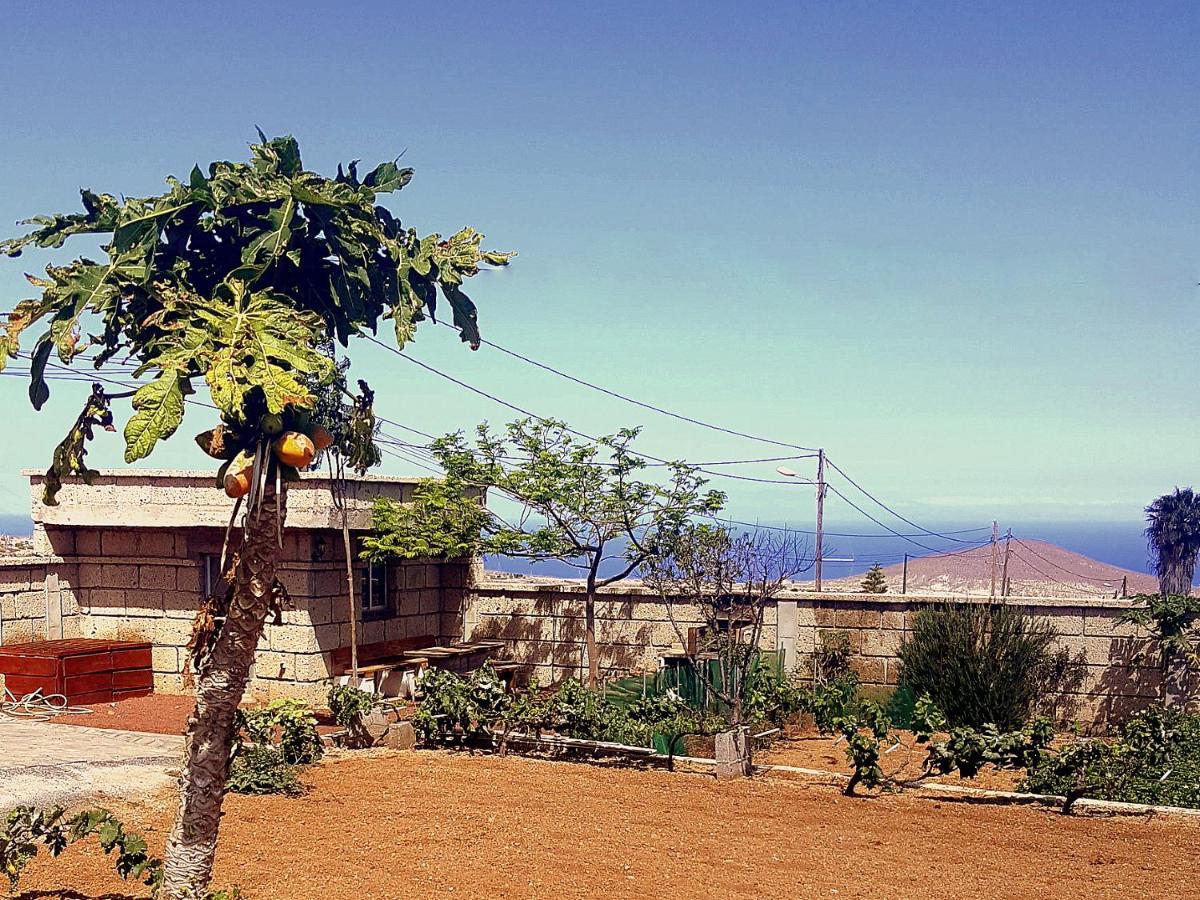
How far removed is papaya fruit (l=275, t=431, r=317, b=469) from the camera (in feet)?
13.7

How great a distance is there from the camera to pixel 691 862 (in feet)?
22.4

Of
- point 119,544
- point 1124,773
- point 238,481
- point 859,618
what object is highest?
point 238,481

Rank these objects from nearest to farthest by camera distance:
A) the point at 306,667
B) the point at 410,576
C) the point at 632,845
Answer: the point at 632,845
the point at 306,667
the point at 410,576

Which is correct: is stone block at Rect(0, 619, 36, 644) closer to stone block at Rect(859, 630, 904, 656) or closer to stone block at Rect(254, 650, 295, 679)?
stone block at Rect(254, 650, 295, 679)

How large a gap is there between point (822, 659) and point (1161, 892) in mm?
7791

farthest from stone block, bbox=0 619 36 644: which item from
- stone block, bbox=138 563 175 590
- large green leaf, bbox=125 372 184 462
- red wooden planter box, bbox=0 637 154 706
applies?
large green leaf, bbox=125 372 184 462

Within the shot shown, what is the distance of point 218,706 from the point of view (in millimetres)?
4453

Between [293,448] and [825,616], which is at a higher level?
[293,448]

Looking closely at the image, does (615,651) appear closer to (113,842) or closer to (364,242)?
(113,842)

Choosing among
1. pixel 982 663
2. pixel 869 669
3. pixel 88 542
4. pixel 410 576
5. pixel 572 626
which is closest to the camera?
pixel 982 663

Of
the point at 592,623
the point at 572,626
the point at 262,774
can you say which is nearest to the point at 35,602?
the point at 572,626

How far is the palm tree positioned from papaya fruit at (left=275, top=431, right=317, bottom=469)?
2677 centimetres

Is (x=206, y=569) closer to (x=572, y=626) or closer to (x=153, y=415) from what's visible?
(x=572, y=626)

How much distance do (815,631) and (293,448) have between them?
37.2 ft
